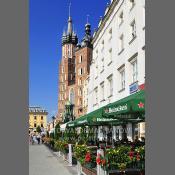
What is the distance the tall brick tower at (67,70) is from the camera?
134 metres

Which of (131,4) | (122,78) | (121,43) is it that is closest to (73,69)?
(121,43)

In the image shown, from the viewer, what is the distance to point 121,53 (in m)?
27.6

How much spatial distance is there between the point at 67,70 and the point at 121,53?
111228 millimetres

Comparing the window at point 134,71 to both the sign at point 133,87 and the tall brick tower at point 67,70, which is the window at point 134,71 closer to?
the sign at point 133,87

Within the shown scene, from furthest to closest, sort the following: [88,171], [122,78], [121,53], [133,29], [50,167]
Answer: [122,78] → [121,53] → [133,29] → [50,167] → [88,171]


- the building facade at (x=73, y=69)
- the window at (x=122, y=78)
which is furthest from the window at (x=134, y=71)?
the building facade at (x=73, y=69)

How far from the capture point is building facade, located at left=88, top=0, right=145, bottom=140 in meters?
22.8

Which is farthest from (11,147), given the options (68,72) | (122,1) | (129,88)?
(68,72)

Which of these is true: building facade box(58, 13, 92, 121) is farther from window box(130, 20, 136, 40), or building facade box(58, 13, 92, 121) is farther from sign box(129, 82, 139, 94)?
sign box(129, 82, 139, 94)

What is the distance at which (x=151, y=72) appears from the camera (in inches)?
151

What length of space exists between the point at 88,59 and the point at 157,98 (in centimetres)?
11390

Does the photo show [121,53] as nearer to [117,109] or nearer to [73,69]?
[117,109]

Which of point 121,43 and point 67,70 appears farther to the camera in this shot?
point 67,70

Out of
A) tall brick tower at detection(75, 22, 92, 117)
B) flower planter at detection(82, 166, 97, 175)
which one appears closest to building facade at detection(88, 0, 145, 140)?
flower planter at detection(82, 166, 97, 175)
